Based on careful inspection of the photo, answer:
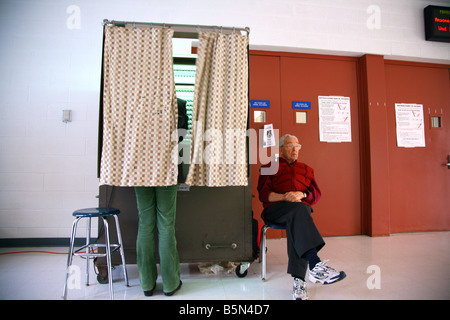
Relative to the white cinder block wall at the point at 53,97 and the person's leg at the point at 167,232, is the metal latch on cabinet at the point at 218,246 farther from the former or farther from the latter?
the white cinder block wall at the point at 53,97

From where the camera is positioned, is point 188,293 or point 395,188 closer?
point 188,293

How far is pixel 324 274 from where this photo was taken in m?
1.76

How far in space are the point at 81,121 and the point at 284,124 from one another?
7.61 feet

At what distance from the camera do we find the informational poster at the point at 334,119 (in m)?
3.38

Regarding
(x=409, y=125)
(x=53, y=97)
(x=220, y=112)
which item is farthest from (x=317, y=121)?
(x=53, y=97)

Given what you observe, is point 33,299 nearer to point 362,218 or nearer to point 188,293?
point 188,293

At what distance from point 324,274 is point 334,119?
2.19 meters

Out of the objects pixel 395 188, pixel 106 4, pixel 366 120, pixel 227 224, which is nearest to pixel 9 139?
pixel 106 4

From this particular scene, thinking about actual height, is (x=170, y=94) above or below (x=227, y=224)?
above

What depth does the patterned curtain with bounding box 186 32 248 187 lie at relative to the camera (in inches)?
72.6

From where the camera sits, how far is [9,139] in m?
2.92

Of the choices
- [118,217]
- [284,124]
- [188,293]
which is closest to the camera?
[188,293]

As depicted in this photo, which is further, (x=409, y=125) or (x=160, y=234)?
(x=409, y=125)

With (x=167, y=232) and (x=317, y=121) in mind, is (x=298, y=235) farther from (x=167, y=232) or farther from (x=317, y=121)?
(x=317, y=121)
